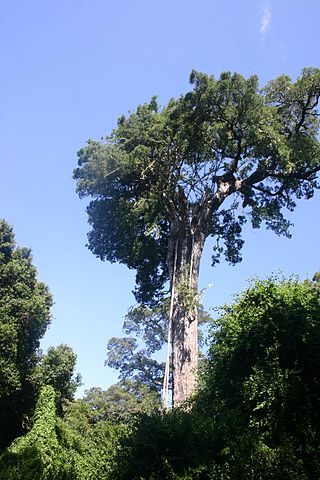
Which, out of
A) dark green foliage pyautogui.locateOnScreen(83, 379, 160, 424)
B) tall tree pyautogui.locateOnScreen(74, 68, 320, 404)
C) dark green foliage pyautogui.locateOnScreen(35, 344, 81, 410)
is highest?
tall tree pyautogui.locateOnScreen(74, 68, 320, 404)

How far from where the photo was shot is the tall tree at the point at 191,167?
14328mm

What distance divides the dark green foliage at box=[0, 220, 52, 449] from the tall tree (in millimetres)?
2814

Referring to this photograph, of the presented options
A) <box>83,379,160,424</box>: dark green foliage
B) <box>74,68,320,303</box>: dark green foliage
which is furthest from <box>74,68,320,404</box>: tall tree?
<box>83,379,160,424</box>: dark green foliage

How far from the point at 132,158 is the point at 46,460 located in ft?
31.8

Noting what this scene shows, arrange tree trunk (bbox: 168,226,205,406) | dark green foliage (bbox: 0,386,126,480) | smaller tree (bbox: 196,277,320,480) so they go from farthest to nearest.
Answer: tree trunk (bbox: 168,226,205,406), dark green foliage (bbox: 0,386,126,480), smaller tree (bbox: 196,277,320,480)

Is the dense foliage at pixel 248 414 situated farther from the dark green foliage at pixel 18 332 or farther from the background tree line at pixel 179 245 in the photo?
the dark green foliage at pixel 18 332

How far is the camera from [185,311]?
12.7 meters

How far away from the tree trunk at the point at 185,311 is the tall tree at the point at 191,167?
5 cm

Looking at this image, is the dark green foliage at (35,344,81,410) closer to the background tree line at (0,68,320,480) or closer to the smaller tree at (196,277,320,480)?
A: the background tree line at (0,68,320,480)

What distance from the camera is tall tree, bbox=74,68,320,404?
14328mm

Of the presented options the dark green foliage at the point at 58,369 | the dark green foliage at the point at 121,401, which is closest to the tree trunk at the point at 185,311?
the dark green foliage at the point at 58,369

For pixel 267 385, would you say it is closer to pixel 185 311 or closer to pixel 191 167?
pixel 185 311

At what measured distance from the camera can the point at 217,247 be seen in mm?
17656

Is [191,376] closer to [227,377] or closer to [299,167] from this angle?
[227,377]
